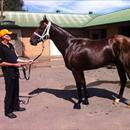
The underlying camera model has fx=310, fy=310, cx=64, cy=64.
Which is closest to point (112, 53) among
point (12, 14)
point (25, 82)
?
point (25, 82)

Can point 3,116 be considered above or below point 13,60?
below

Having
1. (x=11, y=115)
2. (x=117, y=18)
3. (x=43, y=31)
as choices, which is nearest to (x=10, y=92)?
(x=11, y=115)

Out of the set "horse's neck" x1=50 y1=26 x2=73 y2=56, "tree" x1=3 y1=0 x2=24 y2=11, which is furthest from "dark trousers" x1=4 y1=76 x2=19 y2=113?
"tree" x1=3 y1=0 x2=24 y2=11

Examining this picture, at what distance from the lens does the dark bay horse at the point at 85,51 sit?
748 cm

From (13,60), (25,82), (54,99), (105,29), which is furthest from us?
(105,29)

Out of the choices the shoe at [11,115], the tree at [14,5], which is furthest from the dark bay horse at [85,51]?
the tree at [14,5]

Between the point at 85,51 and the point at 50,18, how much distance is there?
860 inches

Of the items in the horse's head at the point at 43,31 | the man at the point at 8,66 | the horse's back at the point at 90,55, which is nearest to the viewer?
the man at the point at 8,66

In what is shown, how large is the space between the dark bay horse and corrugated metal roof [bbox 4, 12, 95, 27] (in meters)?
18.2

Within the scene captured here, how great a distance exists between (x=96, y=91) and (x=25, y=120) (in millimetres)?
3480

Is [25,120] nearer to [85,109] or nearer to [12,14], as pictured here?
[85,109]

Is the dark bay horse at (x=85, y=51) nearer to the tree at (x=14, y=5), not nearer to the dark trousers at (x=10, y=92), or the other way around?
the dark trousers at (x=10, y=92)

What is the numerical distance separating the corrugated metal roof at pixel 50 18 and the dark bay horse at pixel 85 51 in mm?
18212

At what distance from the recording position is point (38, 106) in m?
7.84
